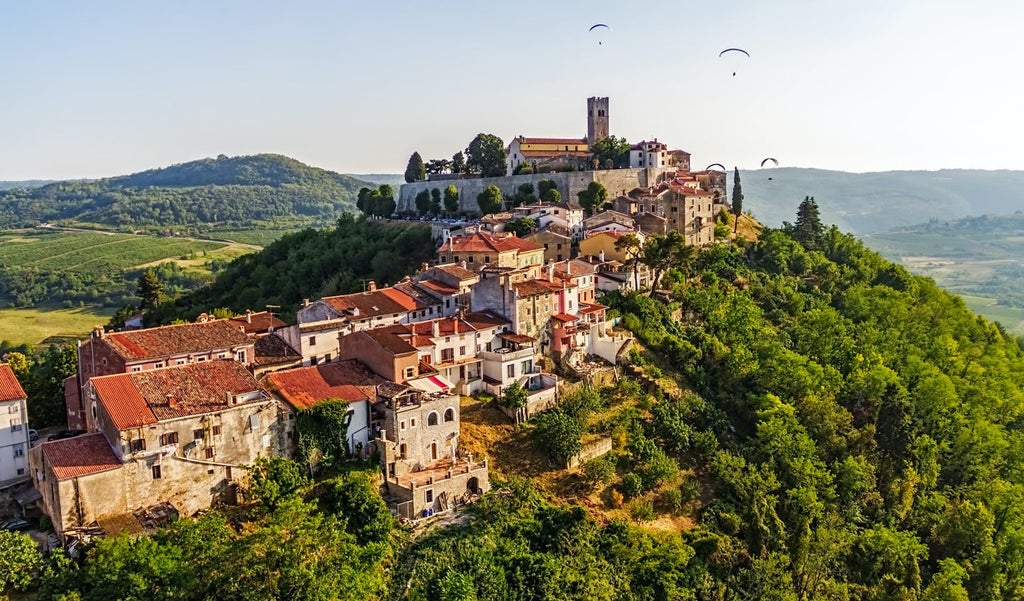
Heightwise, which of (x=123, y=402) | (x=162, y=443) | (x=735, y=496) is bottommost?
(x=735, y=496)

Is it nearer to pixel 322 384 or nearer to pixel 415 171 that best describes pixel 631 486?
pixel 322 384

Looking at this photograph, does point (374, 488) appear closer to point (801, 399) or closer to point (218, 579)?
point (218, 579)

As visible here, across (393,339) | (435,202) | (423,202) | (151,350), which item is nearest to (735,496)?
(393,339)

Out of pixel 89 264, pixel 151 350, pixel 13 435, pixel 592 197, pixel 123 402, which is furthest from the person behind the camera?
pixel 89 264

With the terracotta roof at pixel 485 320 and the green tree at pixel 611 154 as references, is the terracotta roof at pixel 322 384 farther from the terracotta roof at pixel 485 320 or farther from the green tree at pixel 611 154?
the green tree at pixel 611 154

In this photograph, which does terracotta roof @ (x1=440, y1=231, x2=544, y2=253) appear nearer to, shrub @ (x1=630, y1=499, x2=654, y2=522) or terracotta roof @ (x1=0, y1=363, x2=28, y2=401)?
shrub @ (x1=630, y1=499, x2=654, y2=522)

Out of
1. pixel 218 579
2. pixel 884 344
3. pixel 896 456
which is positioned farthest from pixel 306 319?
pixel 884 344
